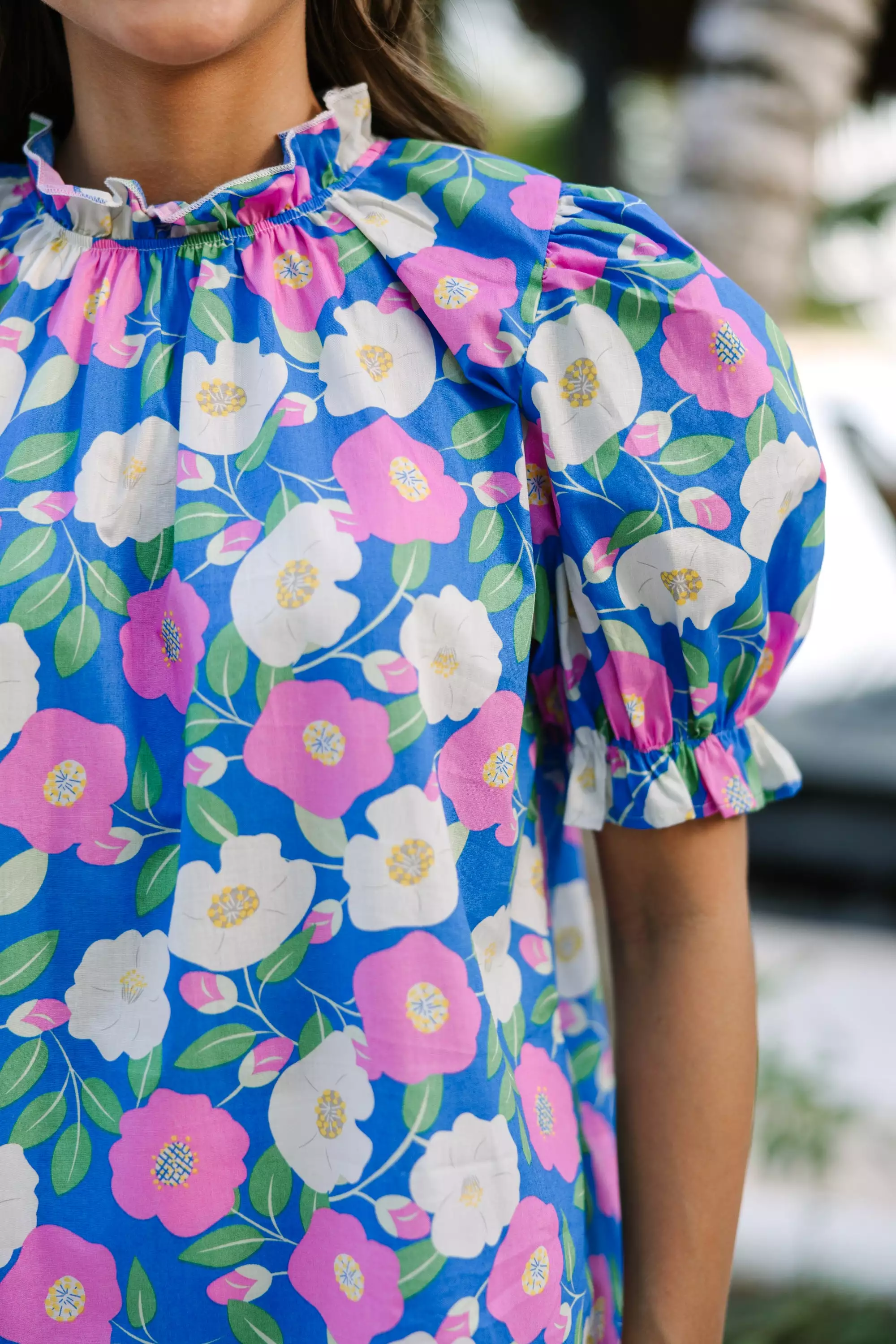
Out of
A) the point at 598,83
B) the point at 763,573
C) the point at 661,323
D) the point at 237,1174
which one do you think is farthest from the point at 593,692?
the point at 598,83

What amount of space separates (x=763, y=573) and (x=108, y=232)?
0.49m

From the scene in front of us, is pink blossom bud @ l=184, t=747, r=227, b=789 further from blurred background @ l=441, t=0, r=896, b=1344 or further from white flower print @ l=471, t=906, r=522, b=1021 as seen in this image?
blurred background @ l=441, t=0, r=896, b=1344

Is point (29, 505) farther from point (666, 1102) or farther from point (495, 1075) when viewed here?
point (666, 1102)

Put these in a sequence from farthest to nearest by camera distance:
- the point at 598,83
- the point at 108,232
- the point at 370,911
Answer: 1. the point at 598,83
2. the point at 108,232
3. the point at 370,911

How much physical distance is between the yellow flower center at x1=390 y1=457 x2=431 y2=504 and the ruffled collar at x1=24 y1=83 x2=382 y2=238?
0.20m

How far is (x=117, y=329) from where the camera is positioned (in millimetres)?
729

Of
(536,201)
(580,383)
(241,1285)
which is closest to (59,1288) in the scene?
(241,1285)

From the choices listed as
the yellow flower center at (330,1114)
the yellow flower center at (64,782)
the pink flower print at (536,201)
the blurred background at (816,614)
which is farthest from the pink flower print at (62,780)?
the blurred background at (816,614)

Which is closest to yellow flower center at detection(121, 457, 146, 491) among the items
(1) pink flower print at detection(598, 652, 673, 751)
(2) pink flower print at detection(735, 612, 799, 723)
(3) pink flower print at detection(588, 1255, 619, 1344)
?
(1) pink flower print at detection(598, 652, 673, 751)

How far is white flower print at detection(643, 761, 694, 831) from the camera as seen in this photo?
739mm

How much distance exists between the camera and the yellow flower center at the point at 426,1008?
0.65m

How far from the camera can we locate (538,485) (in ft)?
2.36

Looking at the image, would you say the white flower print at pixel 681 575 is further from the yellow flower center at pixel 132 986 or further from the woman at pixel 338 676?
the yellow flower center at pixel 132 986

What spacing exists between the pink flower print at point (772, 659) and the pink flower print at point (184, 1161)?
17.1 inches
